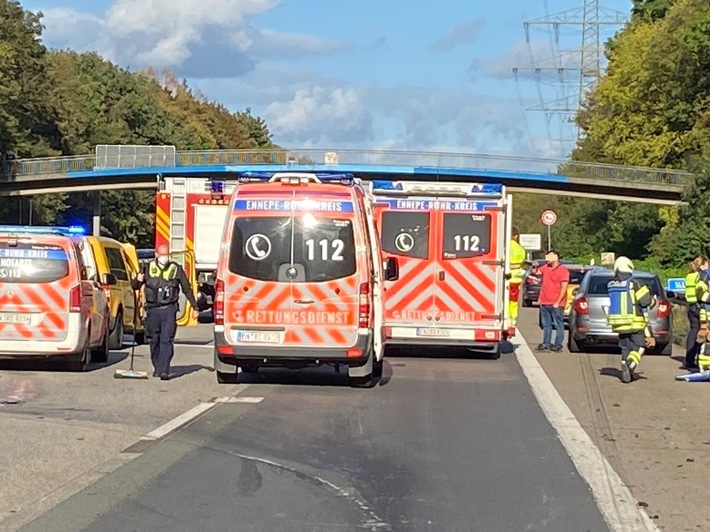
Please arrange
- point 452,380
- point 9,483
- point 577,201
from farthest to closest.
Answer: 1. point 577,201
2. point 452,380
3. point 9,483

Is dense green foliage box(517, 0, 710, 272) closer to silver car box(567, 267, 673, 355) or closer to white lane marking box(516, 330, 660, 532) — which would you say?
silver car box(567, 267, 673, 355)

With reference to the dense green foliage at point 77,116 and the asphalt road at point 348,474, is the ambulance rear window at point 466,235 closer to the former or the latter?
the asphalt road at point 348,474

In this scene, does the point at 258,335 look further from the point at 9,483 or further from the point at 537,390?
the point at 9,483

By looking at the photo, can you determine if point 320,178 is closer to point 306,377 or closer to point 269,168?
point 306,377

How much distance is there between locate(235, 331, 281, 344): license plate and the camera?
47.7 ft

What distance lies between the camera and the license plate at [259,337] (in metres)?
14.5

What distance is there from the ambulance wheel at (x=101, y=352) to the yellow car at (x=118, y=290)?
95cm

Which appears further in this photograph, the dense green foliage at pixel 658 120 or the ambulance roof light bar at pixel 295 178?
the dense green foliage at pixel 658 120

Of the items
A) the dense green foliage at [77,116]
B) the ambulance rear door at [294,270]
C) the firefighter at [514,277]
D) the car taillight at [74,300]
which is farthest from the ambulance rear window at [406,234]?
the dense green foliage at [77,116]

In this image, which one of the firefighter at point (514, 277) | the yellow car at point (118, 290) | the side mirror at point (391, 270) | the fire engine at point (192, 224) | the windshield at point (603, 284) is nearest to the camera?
the side mirror at point (391, 270)

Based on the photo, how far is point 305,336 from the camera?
14.5m

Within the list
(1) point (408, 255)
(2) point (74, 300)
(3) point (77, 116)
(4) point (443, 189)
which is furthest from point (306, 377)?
(3) point (77, 116)

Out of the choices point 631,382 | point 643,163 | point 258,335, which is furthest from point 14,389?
point 643,163

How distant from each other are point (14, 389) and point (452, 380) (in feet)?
18.3
